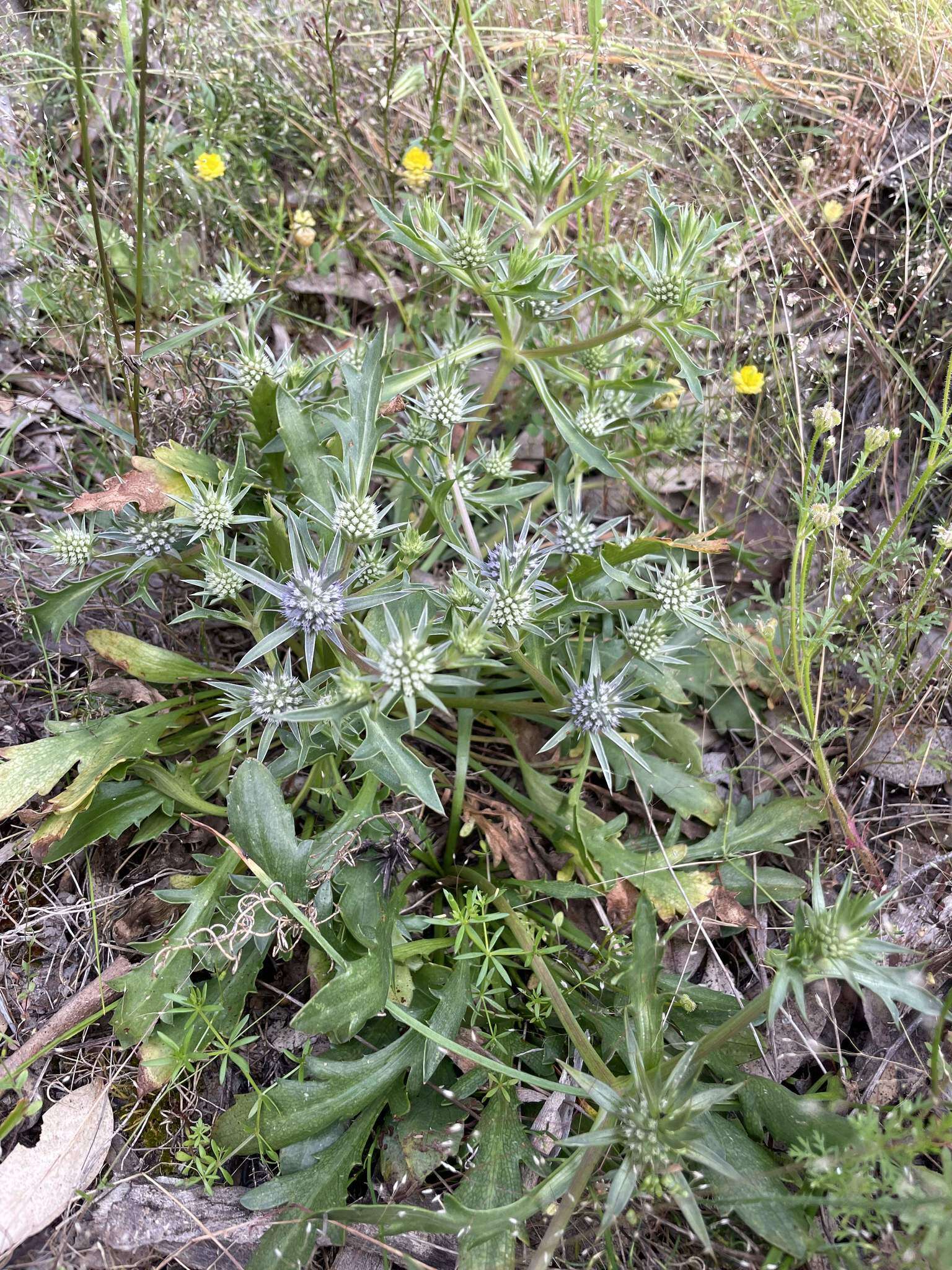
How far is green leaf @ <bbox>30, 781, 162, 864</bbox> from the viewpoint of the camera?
2590mm

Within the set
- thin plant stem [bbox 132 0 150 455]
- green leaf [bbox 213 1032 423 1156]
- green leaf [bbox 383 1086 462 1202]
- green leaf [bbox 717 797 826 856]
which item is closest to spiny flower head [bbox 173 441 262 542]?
thin plant stem [bbox 132 0 150 455]

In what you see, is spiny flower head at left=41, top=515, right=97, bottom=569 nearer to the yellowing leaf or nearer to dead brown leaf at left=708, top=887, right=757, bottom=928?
the yellowing leaf

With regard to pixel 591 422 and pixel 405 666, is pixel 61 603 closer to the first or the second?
pixel 405 666

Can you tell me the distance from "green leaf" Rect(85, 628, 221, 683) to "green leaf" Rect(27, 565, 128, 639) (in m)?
0.09

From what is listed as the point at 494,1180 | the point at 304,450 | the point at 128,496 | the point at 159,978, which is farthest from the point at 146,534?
the point at 494,1180

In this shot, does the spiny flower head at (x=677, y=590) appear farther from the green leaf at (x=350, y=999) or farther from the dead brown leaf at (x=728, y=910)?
the green leaf at (x=350, y=999)

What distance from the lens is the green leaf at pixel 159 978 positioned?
95.0 inches

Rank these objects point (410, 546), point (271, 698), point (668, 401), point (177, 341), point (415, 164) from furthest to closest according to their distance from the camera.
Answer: point (415, 164) → point (668, 401) → point (177, 341) → point (410, 546) → point (271, 698)

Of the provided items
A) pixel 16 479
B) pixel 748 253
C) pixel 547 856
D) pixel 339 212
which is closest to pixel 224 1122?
pixel 547 856

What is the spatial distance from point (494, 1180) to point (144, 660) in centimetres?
181

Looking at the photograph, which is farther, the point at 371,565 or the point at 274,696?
the point at 371,565

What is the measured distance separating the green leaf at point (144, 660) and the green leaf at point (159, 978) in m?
0.67

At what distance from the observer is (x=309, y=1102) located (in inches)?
91.6

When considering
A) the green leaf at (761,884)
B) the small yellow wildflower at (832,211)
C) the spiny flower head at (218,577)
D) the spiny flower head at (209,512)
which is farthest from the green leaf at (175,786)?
the small yellow wildflower at (832,211)
